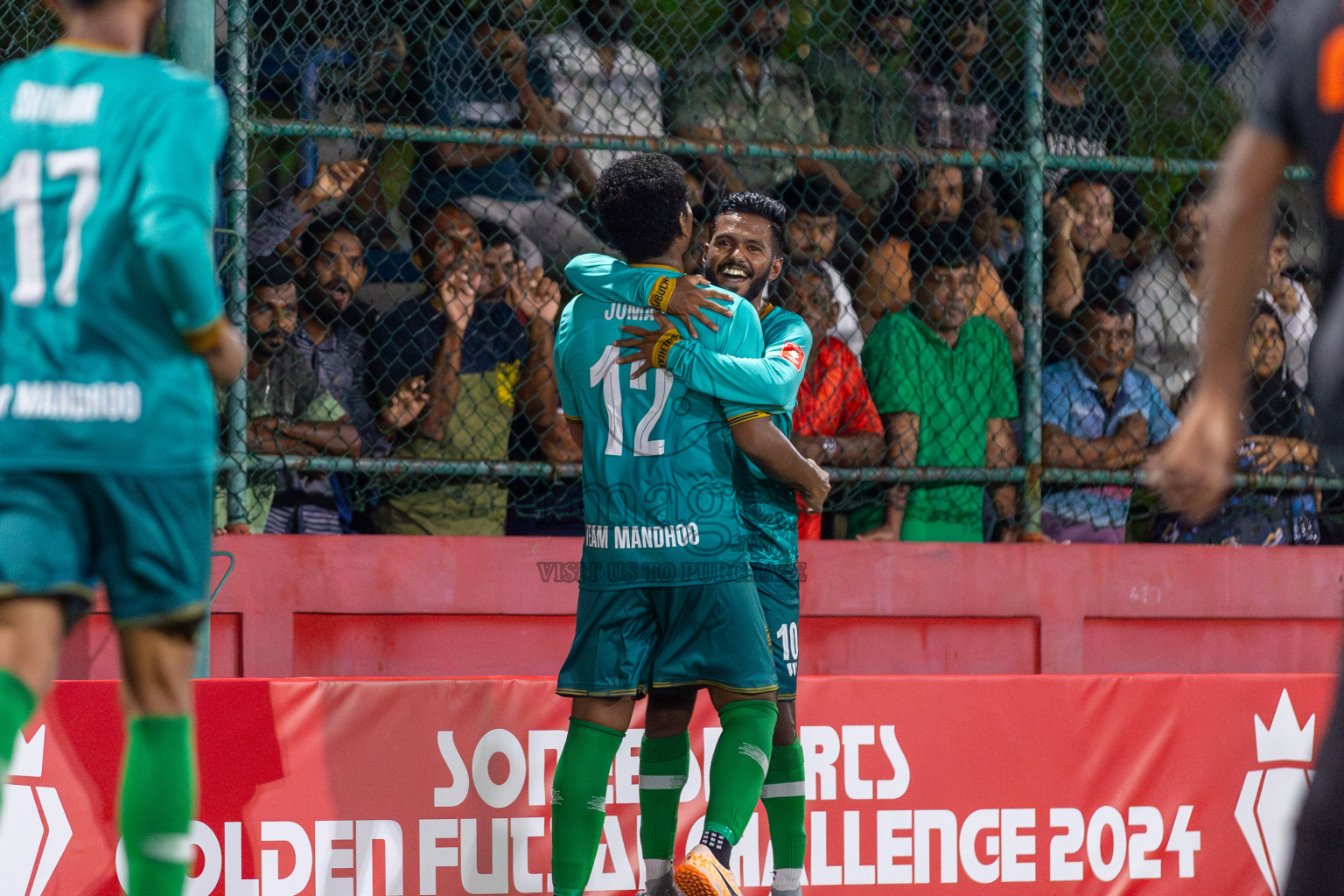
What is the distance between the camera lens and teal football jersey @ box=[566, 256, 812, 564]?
3.98 m

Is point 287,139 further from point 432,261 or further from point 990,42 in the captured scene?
point 990,42

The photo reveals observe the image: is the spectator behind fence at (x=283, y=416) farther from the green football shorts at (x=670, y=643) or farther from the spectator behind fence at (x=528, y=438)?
the green football shorts at (x=670, y=643)

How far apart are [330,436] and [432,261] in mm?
825

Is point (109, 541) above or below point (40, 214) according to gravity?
below

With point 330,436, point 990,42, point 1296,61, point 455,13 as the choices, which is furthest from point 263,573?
point 1296,61

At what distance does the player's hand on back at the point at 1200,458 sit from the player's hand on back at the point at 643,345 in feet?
7.30

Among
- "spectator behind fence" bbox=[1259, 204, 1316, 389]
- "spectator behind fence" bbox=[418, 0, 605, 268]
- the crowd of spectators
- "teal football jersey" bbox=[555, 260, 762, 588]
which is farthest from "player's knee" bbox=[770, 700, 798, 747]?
"spectator behind fence" bbox=[1259, 204, 1316, 389]

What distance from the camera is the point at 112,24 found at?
2436mm

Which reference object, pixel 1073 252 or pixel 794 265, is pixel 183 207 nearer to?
pixel 794 265

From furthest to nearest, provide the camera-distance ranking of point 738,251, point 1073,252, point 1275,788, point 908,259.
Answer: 1. point 1073,252
2. point 908,259
3. point 1275,788
4. point 738,251

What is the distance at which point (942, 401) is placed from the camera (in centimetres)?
614

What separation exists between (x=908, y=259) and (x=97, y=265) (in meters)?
4.40

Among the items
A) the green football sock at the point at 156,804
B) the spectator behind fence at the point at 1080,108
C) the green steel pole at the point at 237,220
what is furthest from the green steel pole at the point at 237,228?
the spectator behind fence at the point at 1080,108

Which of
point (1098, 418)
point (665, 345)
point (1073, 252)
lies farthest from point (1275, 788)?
point (665, 345)
